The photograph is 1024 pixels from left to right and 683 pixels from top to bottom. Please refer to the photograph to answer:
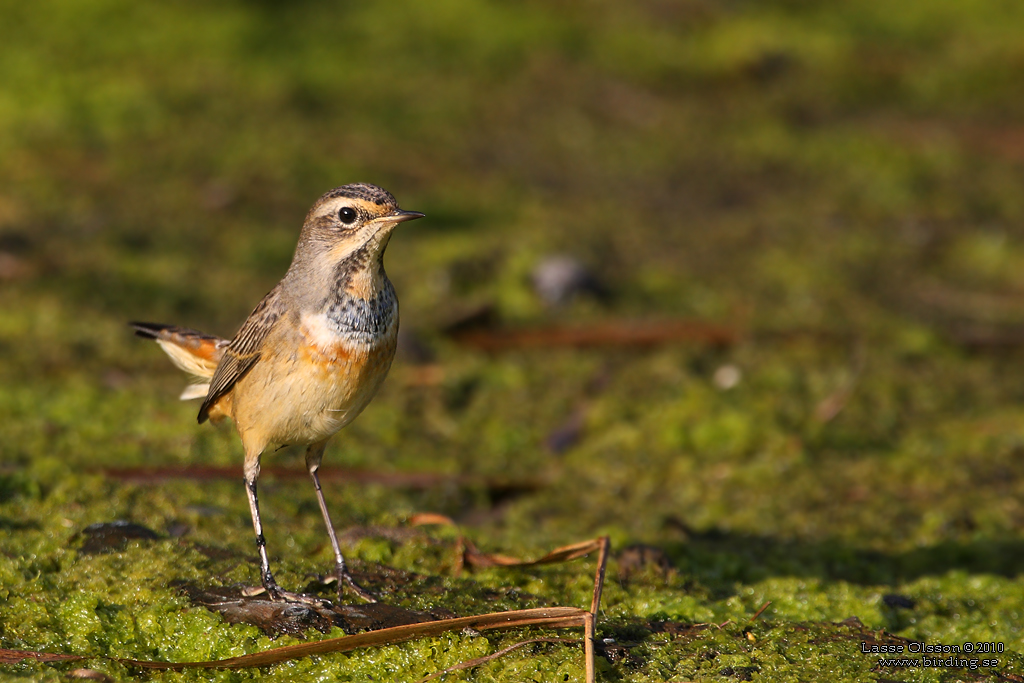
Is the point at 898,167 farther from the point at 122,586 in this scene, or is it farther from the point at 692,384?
the point at 122,586

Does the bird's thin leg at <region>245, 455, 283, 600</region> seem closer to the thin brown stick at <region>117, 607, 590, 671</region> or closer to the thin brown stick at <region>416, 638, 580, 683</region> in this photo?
the thin brown stick at <region>117, 607, 590, 671</region>

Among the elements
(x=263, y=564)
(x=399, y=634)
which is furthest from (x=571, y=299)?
(x=399, y=634)

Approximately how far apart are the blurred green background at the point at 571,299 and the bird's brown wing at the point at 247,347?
2.27 ft

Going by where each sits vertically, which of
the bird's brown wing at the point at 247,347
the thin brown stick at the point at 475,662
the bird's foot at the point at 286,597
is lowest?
the bird's foot at the point at 286,597

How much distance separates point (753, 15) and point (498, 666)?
11377mm

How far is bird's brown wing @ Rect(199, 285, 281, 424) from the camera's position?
4.51 m

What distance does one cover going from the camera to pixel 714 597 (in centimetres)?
452

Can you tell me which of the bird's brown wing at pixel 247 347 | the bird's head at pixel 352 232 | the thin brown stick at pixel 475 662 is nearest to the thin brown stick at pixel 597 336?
the bird's brown wing at pixel 247 347

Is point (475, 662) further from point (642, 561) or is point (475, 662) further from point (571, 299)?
point (571, 299)

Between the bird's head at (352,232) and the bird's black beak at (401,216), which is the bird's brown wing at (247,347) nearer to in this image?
the bird's head at (352,232)

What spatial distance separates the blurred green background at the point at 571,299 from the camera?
442cm

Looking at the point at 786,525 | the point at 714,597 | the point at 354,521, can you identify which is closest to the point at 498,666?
the point at 714,597

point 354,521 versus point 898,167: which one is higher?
point 898,167

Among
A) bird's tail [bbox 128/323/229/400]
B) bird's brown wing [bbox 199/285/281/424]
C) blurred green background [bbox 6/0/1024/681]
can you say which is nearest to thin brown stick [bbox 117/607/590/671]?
blurred green background [bbox 6/0/1024/681]
